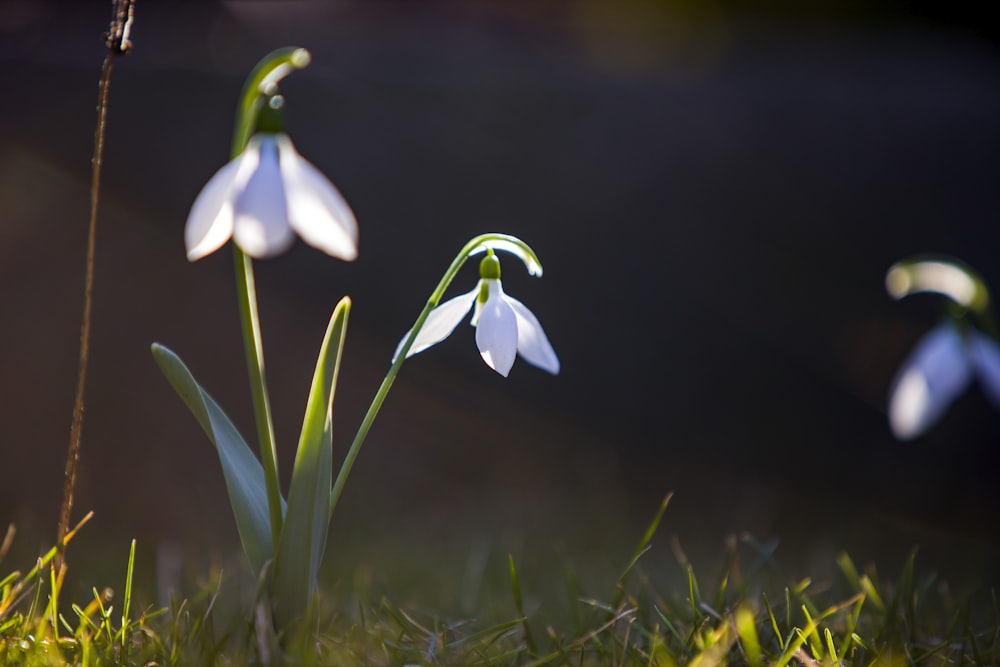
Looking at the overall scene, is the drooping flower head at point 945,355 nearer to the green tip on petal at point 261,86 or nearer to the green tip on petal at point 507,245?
the green tip on petal at point 507,245

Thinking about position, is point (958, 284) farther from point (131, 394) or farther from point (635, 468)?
point (131, 394)

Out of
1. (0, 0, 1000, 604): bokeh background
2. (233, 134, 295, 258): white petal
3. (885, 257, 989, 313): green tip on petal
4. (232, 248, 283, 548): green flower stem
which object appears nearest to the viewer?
(233, 134, 295, 258): white petal

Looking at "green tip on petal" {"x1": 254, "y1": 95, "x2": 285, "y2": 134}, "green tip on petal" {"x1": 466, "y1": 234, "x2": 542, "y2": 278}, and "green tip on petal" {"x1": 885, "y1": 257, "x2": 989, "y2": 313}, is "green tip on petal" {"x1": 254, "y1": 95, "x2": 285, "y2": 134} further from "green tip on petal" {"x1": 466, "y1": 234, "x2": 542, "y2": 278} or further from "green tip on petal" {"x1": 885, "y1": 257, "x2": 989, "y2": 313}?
"green tip on petal" {"x1": 885, "y1": 257, "x2": 989, "y2": 313}

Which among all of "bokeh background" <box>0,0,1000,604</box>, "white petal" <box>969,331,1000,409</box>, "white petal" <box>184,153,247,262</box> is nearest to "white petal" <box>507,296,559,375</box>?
"white petal" <box>184,153,247,262</box>

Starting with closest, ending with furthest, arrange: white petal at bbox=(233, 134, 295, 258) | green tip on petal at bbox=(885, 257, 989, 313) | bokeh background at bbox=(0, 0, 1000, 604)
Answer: white petal at bbox=(233, 134, 295, 258) → green tip on petal at bbox=(885, 257, 989, 313) → bokeh background at bbox=(0, 0, 1000, 604)

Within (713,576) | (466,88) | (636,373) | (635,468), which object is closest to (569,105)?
(466,88)

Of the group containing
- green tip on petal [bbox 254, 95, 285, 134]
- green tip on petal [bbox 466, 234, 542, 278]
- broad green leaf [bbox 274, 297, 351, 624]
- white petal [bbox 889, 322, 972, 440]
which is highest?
green tip on petal [bbox 254, 95, 285, 134]
